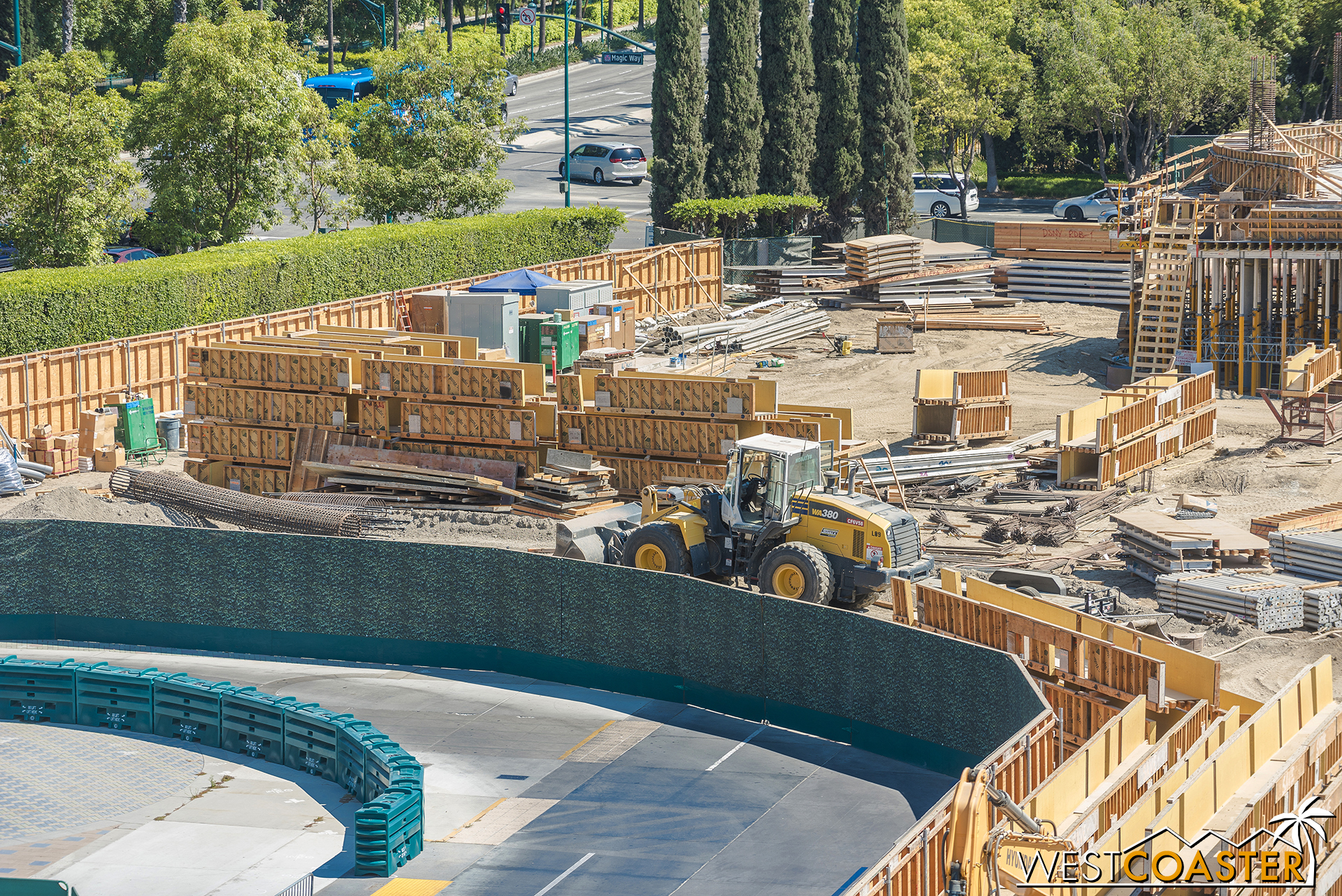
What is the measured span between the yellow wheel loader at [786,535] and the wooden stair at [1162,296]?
17376 millimetres

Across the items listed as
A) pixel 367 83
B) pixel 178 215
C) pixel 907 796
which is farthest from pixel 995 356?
pixel 367 83

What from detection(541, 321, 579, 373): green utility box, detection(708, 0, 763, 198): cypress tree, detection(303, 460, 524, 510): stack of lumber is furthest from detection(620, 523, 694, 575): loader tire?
detection(708, 0, 763, 198): cypress tree

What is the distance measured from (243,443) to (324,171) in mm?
19630

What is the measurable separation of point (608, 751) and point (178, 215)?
30978 mm

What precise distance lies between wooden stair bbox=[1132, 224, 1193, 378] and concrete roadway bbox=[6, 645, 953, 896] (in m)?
21.9

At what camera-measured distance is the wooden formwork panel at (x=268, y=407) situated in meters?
30.2

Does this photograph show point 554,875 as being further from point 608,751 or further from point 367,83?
point 367,83

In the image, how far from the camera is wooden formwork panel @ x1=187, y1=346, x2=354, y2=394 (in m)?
30.1

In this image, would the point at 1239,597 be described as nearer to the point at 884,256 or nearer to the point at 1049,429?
the point at 1049,429

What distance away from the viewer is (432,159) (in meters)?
52.2

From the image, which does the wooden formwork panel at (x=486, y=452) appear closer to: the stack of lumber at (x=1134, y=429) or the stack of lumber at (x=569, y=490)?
the stack of lumber at (x=569, y=490)

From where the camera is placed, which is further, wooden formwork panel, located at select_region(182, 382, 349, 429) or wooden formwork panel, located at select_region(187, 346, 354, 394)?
wooden formwork panel, located at select_region(182, 382, 349, 429)

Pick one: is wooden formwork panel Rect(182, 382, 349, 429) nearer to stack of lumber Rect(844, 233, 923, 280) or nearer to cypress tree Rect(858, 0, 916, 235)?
stack of lumber Rect(844, 233, 923, 280)

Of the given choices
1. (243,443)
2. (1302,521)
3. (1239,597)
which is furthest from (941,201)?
(1239,597)
